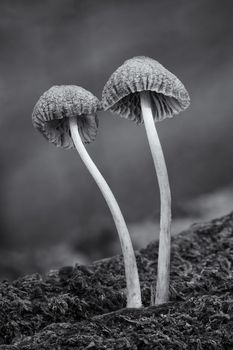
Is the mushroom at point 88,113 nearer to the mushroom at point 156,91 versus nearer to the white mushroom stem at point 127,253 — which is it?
the white mushroom stem at point 127,253

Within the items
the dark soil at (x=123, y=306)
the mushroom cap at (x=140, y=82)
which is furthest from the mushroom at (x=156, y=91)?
the dark soil at (x=123, y=306)

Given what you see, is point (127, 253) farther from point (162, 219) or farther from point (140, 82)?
point (140, 82)

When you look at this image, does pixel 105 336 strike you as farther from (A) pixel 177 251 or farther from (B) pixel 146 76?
(A) pixel 177 251

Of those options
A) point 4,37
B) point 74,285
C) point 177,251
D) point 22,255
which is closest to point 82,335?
point 74,285

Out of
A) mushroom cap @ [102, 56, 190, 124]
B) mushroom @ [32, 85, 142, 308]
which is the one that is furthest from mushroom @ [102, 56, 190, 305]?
mushroom @ [32, 85, 142, 308]

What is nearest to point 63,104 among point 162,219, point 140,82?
point 140,82

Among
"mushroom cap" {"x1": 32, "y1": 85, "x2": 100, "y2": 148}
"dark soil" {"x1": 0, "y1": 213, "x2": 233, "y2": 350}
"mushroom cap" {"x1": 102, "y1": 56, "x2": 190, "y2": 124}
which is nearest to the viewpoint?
"dark soil" {"x1": 0, "y1": 213, "x2": 233, "y2": 350}

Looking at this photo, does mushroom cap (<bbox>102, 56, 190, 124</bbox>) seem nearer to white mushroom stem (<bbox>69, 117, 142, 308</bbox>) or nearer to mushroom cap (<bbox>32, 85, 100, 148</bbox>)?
mushroom cap (<bbox>32, 85, 100, 148</bbox>)
